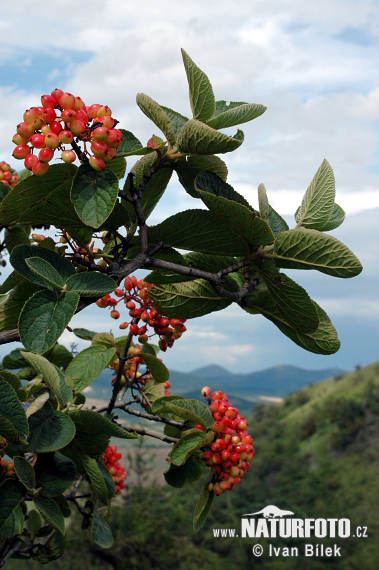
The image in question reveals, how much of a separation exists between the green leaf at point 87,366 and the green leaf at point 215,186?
72 centimetres

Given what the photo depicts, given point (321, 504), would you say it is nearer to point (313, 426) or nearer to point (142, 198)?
point (313, 426)

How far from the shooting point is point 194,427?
7.00 feet

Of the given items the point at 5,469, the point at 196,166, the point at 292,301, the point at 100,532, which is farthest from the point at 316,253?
the point at 100,532

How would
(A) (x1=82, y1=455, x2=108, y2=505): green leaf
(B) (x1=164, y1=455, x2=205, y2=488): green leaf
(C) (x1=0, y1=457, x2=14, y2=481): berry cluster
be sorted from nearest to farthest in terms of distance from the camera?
(A) (x1=82, y1=455, x2=108, y2=505): green leaf
(C) (x1=0, y1=457, x2=14, y2=481): berry cluster
(B) (x1=164, y1=455, x2=205, y2=488): green leaf

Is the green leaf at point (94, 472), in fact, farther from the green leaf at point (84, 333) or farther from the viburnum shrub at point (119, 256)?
the green leaf at point (84, 333)

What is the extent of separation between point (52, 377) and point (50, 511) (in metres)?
0.41

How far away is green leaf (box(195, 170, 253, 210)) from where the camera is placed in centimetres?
138

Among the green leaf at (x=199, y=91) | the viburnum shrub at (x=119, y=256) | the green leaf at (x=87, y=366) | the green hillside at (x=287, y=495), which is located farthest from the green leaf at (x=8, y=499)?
the green hillside at (x=287, y=495)

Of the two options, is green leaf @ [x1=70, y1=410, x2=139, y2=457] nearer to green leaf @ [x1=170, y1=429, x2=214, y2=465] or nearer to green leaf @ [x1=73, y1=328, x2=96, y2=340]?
green leaf @ [x1=170, y1=429, x2=214, y2=465]

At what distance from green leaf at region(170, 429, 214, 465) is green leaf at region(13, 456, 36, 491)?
0.53 m

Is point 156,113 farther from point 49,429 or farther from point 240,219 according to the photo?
point 49,429

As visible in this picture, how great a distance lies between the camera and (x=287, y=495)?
40.4m

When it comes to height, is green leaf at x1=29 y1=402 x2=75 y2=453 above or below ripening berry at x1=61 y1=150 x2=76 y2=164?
below

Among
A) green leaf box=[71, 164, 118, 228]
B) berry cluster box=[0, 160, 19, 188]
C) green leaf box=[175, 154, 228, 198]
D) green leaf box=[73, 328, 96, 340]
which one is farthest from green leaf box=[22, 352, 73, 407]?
berry cluster box=[0, 160, 19, 188]
